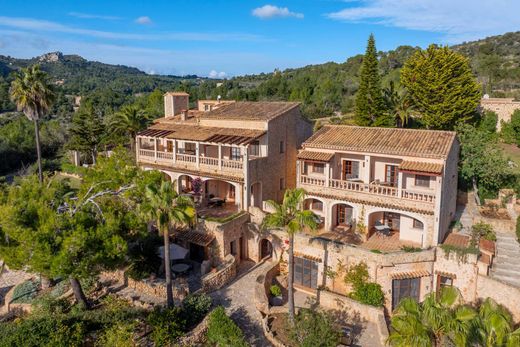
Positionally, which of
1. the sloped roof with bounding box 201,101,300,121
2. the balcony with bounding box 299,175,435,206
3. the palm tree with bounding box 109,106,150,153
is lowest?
Answer: the balcony with bounding box 299,175,435,206

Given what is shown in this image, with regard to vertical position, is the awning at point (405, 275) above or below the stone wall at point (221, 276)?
above

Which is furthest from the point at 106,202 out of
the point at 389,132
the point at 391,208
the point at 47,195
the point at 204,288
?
the point at 389,132

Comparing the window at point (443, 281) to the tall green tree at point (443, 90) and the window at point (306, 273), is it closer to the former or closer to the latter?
the window at point (306, 273)

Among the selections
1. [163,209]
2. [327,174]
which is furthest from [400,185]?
[163,209]

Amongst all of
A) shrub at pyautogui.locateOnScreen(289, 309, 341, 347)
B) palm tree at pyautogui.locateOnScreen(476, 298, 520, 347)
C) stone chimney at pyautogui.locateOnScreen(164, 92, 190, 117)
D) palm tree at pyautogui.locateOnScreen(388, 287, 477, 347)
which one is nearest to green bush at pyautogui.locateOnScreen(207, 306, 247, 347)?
shrub at pyautogui.locateOnScreen(289, 309, 341, 347)

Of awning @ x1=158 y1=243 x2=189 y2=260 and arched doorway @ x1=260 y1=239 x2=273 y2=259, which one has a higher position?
awning @ x1=158 y1=243 x2=189 y2=260

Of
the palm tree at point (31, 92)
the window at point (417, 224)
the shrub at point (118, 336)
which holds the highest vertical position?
the palm tree at point (31, 92)

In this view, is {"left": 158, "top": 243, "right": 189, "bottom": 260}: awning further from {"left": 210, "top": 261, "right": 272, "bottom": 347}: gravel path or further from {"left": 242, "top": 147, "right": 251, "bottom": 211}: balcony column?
{"left": 242, "top": 147, "right": 251, "bottom": 211}: balcony column

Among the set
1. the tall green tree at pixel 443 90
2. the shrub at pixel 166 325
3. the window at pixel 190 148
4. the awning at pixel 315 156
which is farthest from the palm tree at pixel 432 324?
the tall green tree at pixel 443 90
